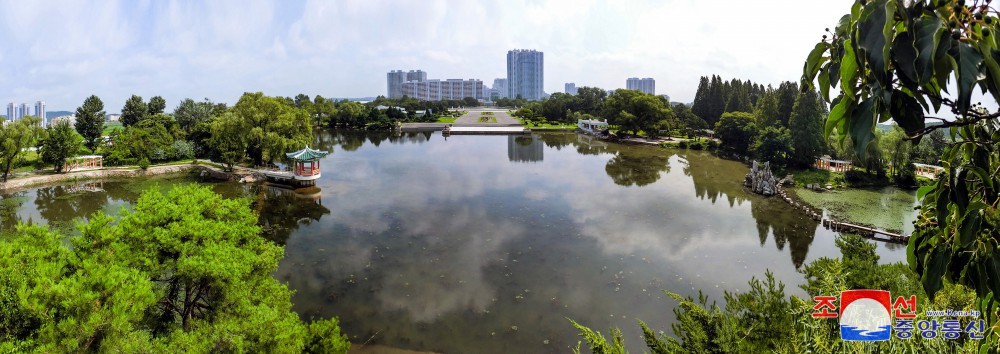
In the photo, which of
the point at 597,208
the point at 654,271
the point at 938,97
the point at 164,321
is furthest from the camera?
the point at 597,208

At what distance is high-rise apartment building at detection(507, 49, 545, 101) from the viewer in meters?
185

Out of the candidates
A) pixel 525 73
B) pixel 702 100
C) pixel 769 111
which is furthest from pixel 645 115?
pixel 525 73

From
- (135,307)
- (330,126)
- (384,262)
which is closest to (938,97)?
(135,307)

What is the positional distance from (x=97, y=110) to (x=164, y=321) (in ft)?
125

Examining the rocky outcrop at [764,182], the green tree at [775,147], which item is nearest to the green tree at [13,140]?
the rocky outcrop at [764,182]

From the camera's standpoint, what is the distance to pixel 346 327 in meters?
9.58

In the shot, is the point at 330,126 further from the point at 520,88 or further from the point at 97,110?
the point at 520,88

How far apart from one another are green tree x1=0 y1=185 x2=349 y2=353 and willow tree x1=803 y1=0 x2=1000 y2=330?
228 inches

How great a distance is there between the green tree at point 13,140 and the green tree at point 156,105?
21.2 meters

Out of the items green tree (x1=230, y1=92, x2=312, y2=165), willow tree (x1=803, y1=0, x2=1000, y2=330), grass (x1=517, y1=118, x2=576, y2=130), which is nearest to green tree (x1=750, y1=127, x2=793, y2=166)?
green tree (x1=230, y1=92, x2=312, y2=165)

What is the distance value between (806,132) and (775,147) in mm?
1649

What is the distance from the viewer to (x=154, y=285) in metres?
6.11

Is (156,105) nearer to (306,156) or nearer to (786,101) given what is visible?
(306,156)

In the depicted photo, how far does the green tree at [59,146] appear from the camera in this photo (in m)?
24.0
